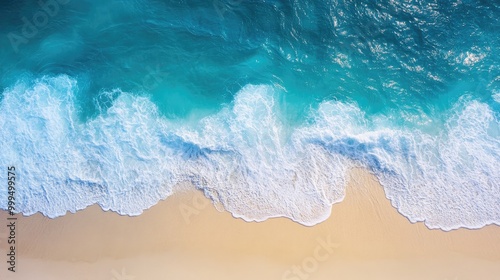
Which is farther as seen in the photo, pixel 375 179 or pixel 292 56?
pixel 292 56

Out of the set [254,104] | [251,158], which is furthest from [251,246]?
[254,104]

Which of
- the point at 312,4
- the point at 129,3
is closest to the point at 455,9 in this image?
the point at 312,4

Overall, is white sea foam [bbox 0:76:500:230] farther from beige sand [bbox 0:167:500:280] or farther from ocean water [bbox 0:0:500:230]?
beige sand [bbox 0:167:500:280]

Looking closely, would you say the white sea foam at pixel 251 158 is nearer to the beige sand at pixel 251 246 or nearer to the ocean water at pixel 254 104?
the ocean water at pixel 254 104

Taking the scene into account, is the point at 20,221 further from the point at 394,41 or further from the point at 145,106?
the point at 394,41

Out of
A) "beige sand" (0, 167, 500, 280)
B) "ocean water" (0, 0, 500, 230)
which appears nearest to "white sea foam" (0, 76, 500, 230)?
"ocean water" (0, 0, 500, 230)

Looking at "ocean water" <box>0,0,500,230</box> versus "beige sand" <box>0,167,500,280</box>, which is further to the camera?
"ocean water" <box>0,0,500,230</box>
